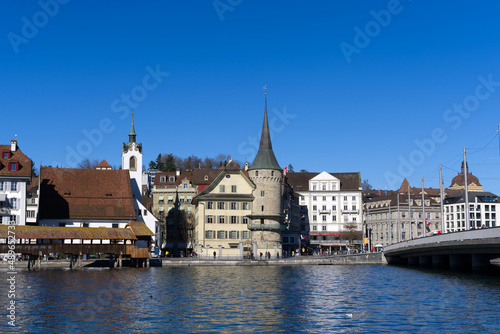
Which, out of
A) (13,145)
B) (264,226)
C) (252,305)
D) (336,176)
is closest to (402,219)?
(336,176)

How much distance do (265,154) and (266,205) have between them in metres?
8.79

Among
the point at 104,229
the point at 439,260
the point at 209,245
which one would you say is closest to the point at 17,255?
the point at 104,229

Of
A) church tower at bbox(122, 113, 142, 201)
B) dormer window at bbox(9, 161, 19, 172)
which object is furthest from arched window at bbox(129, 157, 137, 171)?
dormer window at bbox(9, 161, 19, 172)

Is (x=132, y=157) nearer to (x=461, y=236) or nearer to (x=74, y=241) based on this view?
(x=74, y=241)

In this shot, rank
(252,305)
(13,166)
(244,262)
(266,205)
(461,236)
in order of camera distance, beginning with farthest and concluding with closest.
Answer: (266,205), (244,262), (13,166), (461,236), (252,305)

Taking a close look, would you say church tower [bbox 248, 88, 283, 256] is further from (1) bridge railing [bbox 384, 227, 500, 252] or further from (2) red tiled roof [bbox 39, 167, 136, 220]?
(1) bridge railing [bbox 384, 227, 500, 252]

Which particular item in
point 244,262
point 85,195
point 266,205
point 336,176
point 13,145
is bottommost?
point 244,262

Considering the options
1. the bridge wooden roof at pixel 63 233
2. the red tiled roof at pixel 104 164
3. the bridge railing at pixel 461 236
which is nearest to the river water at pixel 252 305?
the bridge railing at pixel 461 236

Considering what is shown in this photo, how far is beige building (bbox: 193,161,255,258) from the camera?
9688 centimetres

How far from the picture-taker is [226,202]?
98.2 metres

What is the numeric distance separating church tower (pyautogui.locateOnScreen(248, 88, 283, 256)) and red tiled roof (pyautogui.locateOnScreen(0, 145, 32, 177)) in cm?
3456

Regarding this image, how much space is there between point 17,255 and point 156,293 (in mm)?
40122

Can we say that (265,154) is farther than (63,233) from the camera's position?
Yes

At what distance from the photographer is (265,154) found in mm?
102000
